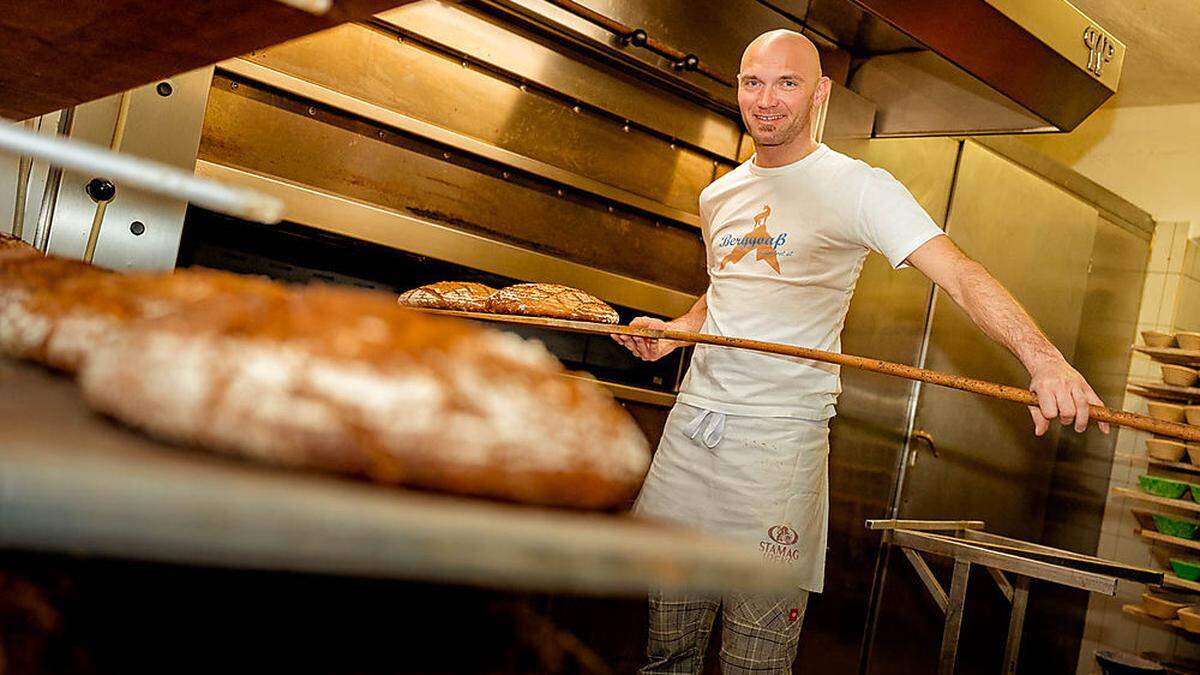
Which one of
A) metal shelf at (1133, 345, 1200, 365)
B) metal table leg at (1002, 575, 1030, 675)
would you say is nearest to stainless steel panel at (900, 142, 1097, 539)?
metal shelf at (1133, 345, 1200, 365)

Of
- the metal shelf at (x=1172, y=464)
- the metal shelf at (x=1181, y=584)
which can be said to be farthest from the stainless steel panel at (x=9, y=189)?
the metal shelf at (x=1172, y=464)

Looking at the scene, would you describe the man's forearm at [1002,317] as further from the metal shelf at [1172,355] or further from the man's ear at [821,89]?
the metal shelf at [1172,355]

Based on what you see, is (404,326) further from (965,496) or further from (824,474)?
(965,496)

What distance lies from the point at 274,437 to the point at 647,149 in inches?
107

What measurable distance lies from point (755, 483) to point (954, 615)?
1.04 meters

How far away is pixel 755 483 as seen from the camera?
2205mm

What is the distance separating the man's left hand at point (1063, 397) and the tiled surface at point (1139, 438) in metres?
3.38

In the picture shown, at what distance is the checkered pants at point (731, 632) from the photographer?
2.13 meters

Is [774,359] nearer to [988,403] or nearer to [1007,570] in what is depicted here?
[1007,570]

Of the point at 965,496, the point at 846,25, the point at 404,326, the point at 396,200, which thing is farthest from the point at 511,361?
the point at 965,496

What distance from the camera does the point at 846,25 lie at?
11.0 ft

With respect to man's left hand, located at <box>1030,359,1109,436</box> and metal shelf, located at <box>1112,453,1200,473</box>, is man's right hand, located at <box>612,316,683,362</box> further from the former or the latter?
metal shelf, located at <box>1112,453,1200,473</box>

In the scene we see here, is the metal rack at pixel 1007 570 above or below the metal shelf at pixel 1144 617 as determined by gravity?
above

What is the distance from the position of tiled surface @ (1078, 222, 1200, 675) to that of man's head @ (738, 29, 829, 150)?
3.21m
